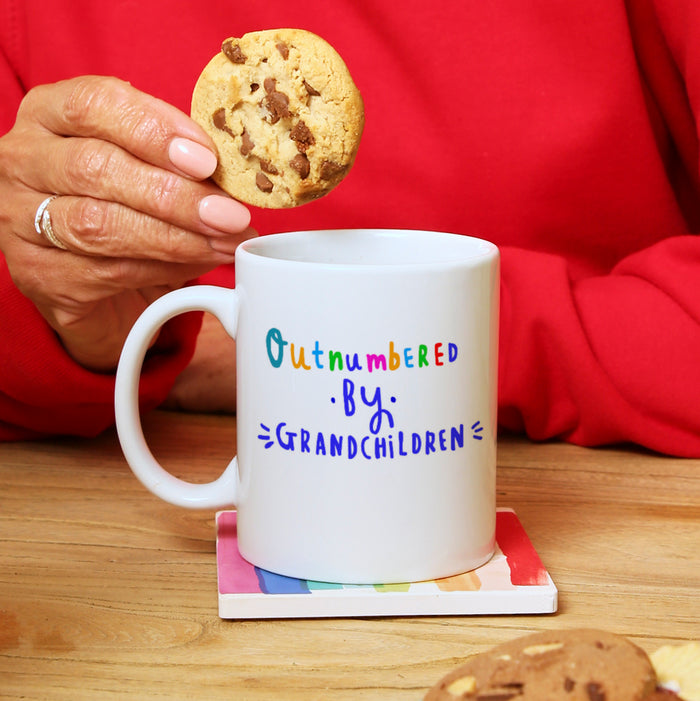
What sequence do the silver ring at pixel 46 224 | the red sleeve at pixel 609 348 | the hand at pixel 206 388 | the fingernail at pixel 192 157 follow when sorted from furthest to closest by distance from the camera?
1. the hand at pixel 206 388
2. the red sleeve at pixel 609 348
3. the silver ring at pixel 46 224
4. the fingernail at pixel 192 157

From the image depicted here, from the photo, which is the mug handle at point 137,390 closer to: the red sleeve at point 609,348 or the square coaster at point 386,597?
the square coaster at point 386,597

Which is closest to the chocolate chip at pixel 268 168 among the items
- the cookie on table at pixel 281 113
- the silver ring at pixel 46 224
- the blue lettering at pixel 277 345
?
the cookie on table at pixel 281 113

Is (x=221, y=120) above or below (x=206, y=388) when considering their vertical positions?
above

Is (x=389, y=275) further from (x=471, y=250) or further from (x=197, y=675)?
(x=197, y=675)

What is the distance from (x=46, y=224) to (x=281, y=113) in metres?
→ 0.28

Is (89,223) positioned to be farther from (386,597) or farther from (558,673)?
(558,673)

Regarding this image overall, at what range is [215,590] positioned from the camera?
2.15 ft

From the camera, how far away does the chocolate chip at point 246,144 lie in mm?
689

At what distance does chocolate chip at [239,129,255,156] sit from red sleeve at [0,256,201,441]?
325 mm

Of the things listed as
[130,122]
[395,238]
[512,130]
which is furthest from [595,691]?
[512,130]

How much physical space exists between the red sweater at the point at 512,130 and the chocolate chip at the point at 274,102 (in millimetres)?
382

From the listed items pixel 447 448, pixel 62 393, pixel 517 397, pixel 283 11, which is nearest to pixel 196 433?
pixel 62 393

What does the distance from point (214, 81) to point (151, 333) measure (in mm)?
178

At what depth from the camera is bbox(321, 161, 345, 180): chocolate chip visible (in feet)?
2.20
